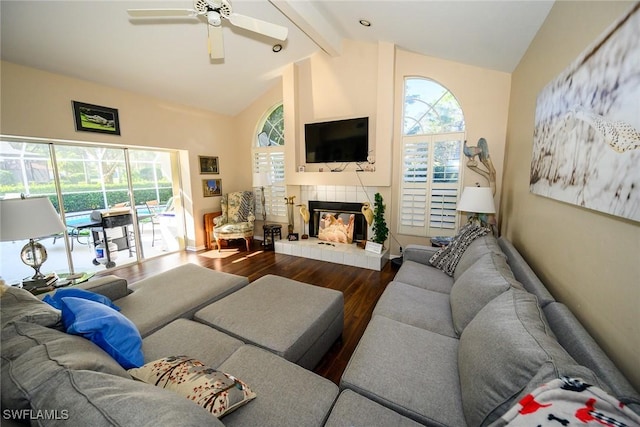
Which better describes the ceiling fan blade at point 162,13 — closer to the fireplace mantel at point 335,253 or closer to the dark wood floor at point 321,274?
the dark wood floor at point 321,274

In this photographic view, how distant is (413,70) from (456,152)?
4.36ft

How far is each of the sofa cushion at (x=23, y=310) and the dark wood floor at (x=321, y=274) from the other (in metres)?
1.53

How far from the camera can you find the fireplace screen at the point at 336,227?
13.9ft

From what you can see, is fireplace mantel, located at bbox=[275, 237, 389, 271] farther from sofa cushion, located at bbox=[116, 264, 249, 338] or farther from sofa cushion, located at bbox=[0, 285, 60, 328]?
sofa cushion, located at bbox=[0, 285, 60, 328]

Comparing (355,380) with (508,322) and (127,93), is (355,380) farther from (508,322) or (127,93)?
(127,93)

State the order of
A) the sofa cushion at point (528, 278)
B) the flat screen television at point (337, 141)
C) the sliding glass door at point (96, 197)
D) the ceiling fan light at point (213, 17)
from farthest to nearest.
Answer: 1. the flat screen television at point (337, 141)
2. the sliding glass door at point (96, 197)
3. the ceiling fan light at point (213, 17)
4. the sofa cushion at point (528, 278)

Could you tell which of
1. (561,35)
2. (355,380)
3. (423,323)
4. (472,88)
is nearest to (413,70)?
(472,88)

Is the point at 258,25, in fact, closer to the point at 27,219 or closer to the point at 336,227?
the point at 27,219

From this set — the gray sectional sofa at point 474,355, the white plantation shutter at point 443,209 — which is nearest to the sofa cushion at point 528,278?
the gray sectional sofa at point 474,355

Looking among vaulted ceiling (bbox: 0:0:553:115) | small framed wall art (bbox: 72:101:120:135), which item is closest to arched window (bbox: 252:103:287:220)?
vaulted ceiling (bbox: 0:0:553:115)

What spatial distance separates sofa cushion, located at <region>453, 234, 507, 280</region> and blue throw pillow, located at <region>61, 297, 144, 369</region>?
2.18 m

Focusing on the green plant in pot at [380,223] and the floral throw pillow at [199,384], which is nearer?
the floral throw pillow at [199,384]

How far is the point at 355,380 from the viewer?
1156mm

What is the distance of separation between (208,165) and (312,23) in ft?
10.2
